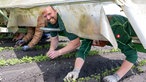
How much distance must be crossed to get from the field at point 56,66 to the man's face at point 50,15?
0.74 metres

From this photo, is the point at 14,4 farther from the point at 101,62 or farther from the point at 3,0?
the point at 101,62

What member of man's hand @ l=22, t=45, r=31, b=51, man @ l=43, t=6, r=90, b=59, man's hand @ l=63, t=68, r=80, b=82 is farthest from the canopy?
man's hand @ l=22, t=45, r=31, b=51

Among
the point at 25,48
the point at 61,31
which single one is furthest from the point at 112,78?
the point at 25,48

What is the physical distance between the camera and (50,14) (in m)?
4.82

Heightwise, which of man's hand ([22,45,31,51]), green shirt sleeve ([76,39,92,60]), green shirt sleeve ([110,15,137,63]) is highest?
green shirt sleeve ([110,15,137,63])

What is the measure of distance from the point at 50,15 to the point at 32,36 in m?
2.22

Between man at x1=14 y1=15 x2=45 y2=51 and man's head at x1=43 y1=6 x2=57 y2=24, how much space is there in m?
1.23

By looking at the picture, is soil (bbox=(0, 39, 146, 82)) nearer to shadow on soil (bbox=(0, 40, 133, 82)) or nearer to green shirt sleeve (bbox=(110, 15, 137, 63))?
shadow on soil (bbox=(0, 40, 133, 82))

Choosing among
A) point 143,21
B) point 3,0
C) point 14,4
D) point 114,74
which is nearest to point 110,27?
point 143,21

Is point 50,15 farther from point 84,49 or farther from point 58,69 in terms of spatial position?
point 58,69

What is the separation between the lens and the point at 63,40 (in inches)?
283

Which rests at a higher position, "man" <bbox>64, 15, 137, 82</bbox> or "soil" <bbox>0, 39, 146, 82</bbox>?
"man" <bbox>64, 15, 137, 82</bbox>

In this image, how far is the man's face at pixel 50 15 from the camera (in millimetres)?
4789

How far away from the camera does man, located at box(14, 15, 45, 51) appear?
624cm
